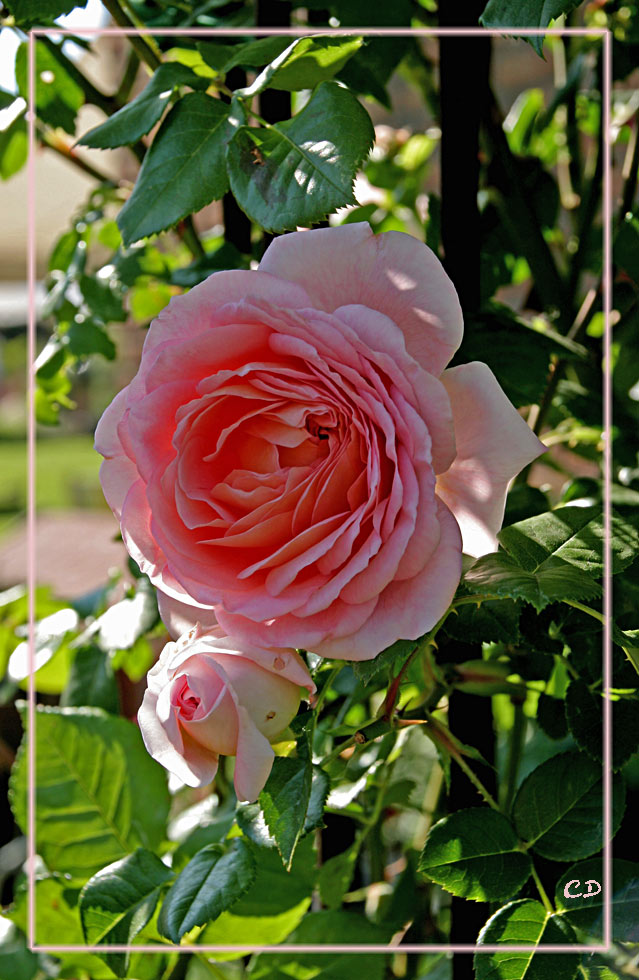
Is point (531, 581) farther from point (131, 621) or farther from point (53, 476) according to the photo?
point (53, 476)

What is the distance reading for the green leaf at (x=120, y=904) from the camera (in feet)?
1.15

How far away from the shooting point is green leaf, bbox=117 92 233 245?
0.29 metres

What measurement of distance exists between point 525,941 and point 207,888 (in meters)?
0.11

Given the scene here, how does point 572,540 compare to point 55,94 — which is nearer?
point 572,540

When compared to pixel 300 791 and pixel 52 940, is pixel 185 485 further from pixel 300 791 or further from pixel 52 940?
pixel 52 940

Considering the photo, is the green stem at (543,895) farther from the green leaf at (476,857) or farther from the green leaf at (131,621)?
the green leaf at (131,621)

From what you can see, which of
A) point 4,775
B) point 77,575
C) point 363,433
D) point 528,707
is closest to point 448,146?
point 363,433

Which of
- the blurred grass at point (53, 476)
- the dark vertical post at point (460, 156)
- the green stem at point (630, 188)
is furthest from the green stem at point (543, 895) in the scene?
the blurred grass at point (53, 476)

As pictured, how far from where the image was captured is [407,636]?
0.23 metres

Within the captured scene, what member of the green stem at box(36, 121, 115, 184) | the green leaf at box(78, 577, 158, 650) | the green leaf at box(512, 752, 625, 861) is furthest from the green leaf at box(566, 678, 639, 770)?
the green stem at box(36, 121, 115, 184)

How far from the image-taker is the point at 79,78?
0.48 m

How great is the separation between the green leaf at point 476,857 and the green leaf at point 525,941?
0.04 feet

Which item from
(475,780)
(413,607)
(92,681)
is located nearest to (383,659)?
(413,607)

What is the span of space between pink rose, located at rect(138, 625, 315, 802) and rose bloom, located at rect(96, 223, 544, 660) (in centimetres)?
1
